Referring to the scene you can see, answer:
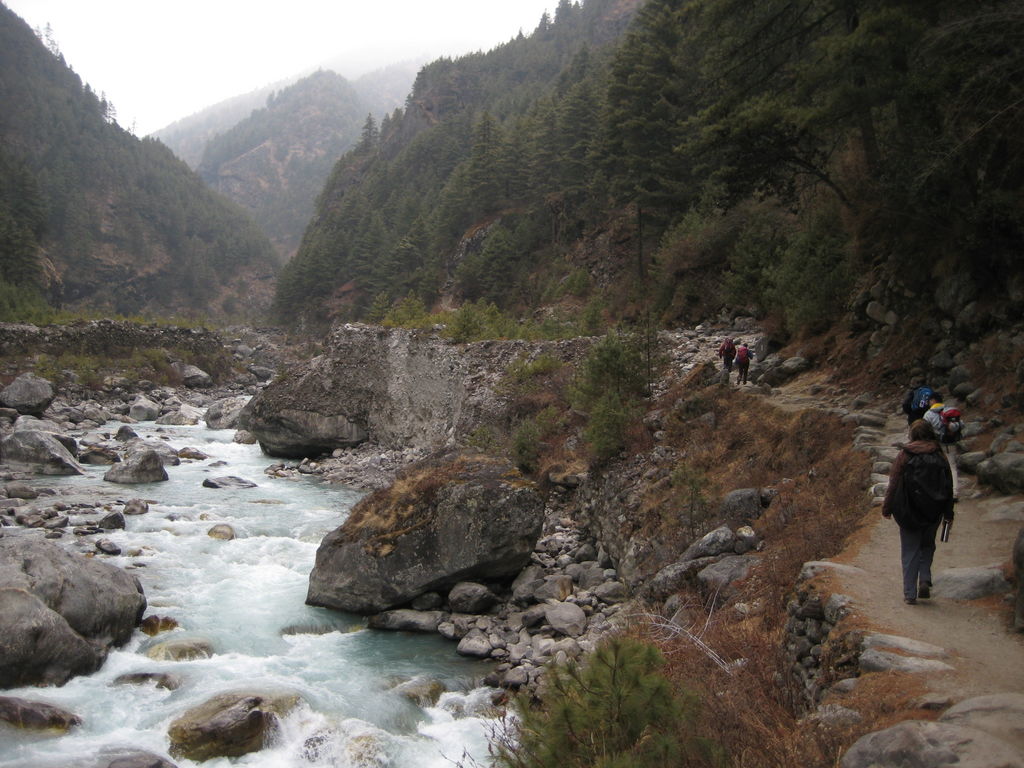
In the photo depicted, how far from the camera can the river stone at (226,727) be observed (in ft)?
26.7

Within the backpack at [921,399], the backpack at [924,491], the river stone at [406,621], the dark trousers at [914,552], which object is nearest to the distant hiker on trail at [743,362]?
the backpack at [921,399]

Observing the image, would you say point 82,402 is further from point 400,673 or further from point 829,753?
point 829,753

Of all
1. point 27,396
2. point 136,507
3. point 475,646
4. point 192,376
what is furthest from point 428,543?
point 192,376

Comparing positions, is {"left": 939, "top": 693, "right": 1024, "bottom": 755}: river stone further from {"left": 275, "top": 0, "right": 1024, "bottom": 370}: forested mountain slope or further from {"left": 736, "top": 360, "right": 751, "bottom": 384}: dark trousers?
{"left": 736, "top": 360, "right": 751, "bottom": 384}: dark trousers

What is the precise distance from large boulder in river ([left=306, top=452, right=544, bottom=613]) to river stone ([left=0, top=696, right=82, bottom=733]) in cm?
481

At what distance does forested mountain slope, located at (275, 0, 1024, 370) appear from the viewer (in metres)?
10.7

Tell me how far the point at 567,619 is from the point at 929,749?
7.53 m

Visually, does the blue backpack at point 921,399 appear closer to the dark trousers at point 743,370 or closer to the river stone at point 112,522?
the dark trousers at point 743,370

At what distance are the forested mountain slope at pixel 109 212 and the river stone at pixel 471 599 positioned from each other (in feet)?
275

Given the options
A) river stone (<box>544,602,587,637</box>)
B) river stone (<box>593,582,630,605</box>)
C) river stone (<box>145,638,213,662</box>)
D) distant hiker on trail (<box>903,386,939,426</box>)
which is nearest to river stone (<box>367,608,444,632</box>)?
river stone (<box>544,602,587,637</box>)

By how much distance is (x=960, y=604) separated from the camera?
6.07 metres

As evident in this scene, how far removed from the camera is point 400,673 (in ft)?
34.2

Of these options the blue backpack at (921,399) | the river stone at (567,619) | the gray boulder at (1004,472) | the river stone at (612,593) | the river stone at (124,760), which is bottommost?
the river stone at (612,593)

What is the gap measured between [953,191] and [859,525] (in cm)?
640
